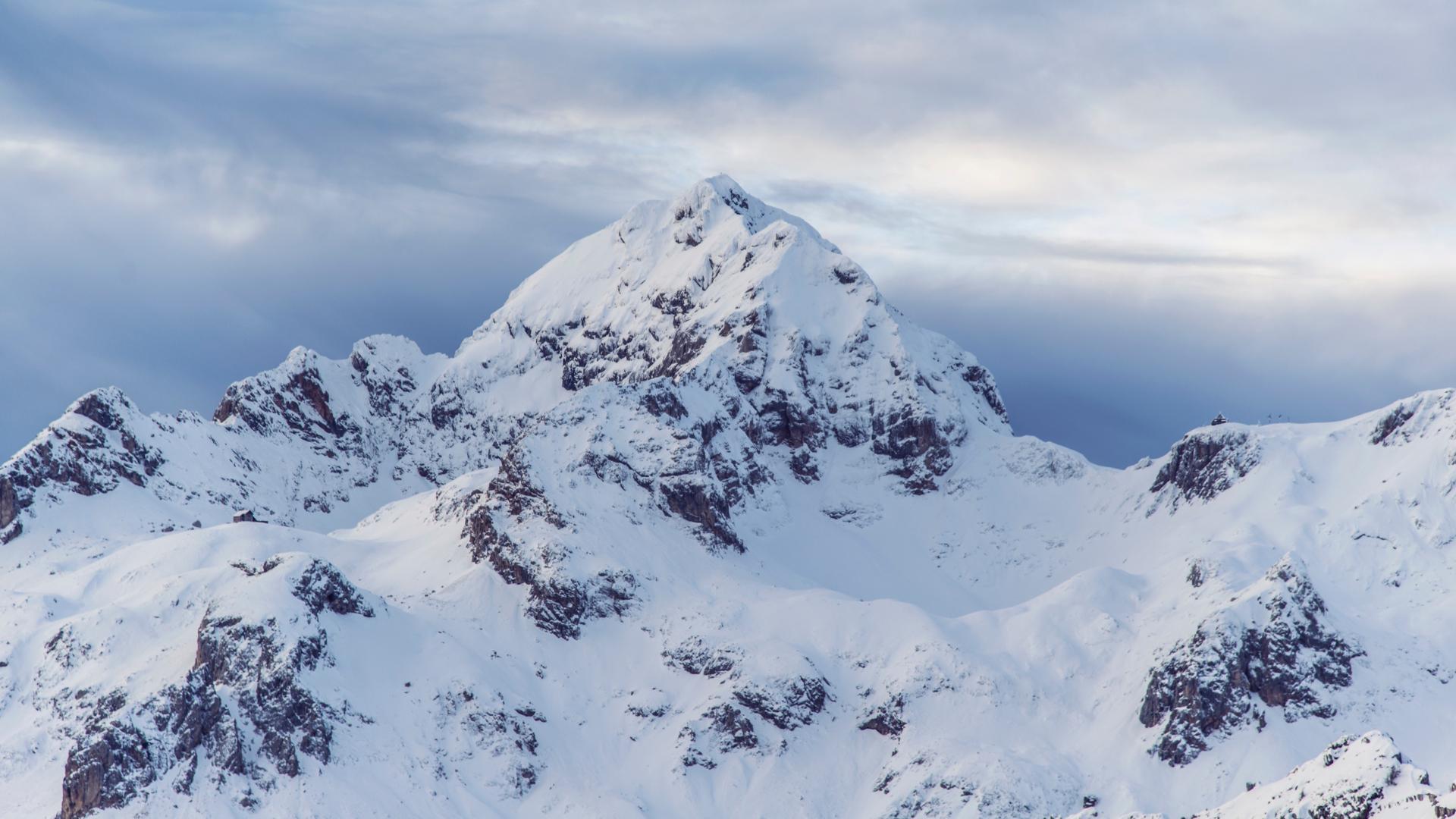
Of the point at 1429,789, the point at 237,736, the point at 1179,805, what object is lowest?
the point at 1179,805

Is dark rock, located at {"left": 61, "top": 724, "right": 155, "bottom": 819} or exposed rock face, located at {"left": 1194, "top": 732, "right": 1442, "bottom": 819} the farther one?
dark rock, located at {"left": 61, "top": 724, "right": 155, "bottom": 819}

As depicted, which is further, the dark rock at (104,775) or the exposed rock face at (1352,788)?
the dark rock at (104,775)

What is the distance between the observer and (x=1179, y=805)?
198750 millimetres

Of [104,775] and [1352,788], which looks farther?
[104,775]

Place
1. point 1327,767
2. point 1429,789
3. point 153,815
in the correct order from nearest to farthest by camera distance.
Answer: point 1429,789 < point 1327,767 < point 153,815

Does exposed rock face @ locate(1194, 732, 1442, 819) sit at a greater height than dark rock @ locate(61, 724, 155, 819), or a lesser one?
greater

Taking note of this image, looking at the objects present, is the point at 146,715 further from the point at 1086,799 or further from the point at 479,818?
the point at 1086,799

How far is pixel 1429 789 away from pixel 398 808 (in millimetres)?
114549

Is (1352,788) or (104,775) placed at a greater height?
(1352,788)

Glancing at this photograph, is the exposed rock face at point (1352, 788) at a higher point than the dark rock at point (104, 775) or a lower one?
higher

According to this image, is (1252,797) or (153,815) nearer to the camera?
(1252,797)

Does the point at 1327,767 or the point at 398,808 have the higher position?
the point at 1327,767

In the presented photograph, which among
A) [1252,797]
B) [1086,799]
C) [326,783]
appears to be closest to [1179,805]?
[1086,799]

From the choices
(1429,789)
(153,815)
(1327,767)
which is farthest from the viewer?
(153,815)
